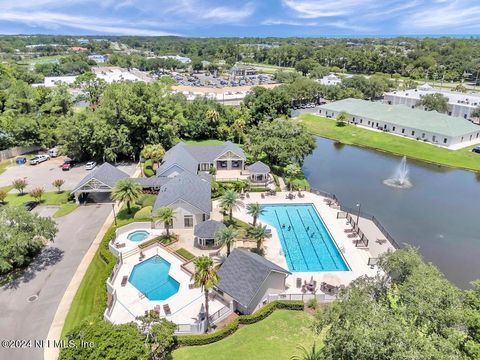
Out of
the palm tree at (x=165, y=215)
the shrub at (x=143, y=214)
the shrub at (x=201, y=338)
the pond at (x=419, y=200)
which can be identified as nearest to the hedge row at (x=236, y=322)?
the shrub at (x=201, y=338)

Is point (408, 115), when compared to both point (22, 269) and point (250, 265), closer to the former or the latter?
point (250, 265)

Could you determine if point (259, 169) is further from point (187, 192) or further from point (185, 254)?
point (185, 254)

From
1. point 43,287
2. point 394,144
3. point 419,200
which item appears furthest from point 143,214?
point 394,144

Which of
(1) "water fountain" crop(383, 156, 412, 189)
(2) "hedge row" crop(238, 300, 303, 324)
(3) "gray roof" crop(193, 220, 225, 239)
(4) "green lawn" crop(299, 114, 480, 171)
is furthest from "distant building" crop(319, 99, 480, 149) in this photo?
(2) "hedge row" crop(238, 300, 303, 324)

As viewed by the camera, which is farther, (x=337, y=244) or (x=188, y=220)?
(x=188, y=220)

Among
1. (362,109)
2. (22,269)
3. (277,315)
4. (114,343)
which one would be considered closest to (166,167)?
(22,269)
